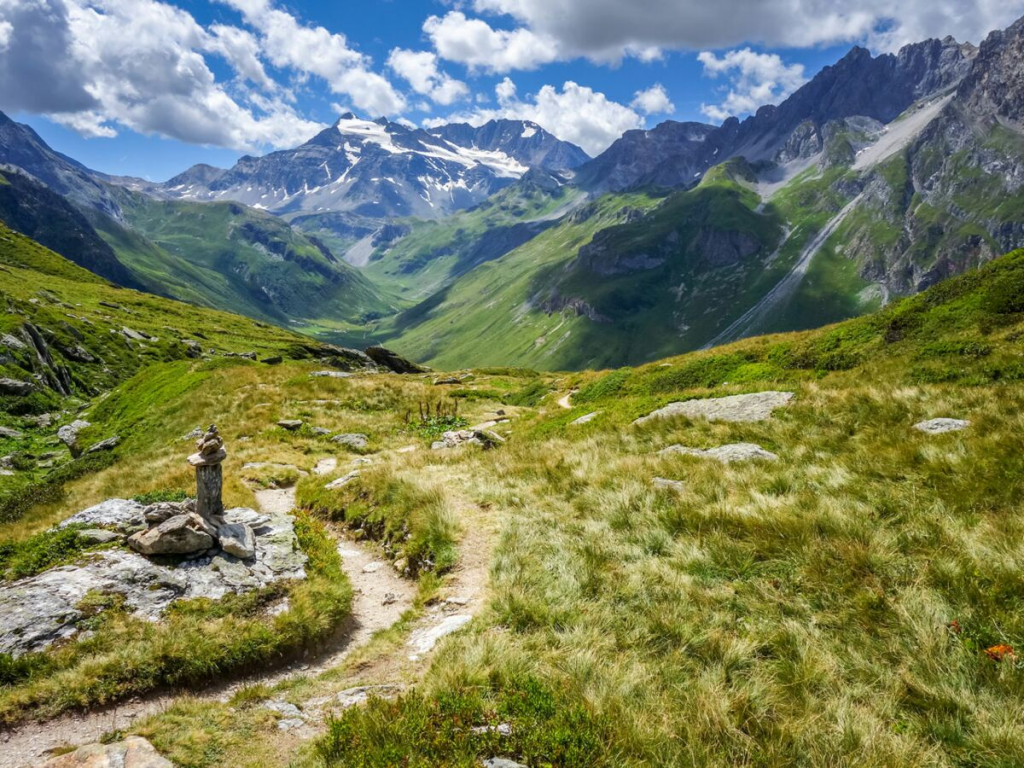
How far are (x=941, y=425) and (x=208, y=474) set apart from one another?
16782 millimetres

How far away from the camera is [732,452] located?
43.3 ft

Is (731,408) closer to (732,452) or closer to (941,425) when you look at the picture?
(732,452)

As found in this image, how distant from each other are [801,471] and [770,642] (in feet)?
18.5

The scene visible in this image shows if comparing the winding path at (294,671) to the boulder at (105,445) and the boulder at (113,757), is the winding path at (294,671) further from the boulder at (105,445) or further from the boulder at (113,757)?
the boulder at (105,445)

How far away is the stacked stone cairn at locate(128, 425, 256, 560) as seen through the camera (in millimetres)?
9664

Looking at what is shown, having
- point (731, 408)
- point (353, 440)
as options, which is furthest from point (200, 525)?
point (731, 408)

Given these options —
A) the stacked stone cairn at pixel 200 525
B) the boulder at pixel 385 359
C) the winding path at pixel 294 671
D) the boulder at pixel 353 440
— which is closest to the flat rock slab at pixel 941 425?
the winding path at pixel 294 671

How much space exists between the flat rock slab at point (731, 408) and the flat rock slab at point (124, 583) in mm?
12827

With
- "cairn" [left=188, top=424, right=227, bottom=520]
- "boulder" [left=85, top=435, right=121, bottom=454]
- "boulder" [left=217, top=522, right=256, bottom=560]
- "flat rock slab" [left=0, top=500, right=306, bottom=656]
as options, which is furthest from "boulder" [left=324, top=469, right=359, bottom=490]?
"boulder" [left=85, top=435, right=121, bottom=454]

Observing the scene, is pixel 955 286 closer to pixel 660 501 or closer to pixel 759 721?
pixel 660 501

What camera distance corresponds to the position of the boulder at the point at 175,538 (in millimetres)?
9539

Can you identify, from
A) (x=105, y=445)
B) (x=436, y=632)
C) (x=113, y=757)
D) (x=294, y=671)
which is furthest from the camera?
(x=105, y=445)

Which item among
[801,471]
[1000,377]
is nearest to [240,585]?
[801,471]

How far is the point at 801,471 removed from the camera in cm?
1080
